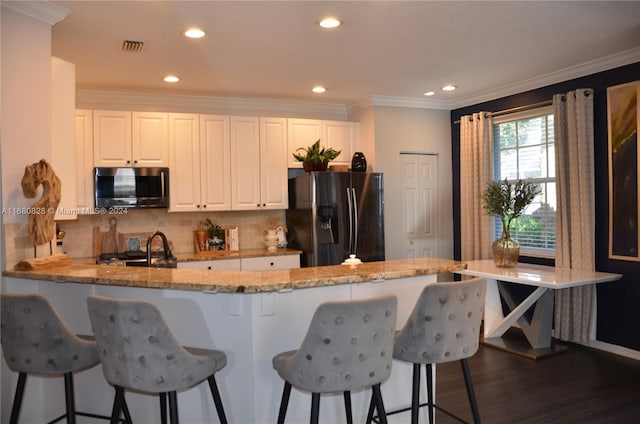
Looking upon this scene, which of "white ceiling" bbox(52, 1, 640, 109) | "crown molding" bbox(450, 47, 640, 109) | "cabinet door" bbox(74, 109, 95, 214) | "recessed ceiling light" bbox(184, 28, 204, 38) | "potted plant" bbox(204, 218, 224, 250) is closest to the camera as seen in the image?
"white ceiling" bbox(52, 1, 640, 109)

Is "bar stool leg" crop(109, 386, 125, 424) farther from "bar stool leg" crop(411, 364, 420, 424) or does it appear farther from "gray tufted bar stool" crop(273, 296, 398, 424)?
"bar stool leg" crop(411, 364, 420, 424)

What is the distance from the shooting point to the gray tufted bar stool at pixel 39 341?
2264 mm

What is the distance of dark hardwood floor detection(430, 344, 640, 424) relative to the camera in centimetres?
317

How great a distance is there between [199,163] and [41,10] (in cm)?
232

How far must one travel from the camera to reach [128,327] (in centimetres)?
195

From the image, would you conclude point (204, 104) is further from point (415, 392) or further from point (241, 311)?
point (415, 392)

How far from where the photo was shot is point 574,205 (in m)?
4.55

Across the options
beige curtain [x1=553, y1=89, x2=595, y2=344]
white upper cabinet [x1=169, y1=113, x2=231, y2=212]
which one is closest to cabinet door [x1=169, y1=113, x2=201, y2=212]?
white upper cabinet [x1=169, y1=113, x2=231, y2=212]

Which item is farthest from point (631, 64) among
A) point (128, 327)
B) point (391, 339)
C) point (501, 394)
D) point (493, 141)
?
point (128, 327)

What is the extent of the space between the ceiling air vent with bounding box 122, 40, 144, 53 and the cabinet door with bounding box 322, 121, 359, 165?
7.81 feet

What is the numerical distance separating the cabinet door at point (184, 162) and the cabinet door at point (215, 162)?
2.3 inches

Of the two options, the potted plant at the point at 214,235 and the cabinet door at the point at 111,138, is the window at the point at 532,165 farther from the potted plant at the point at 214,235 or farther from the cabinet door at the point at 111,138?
the cabinet door at the point at 111,138

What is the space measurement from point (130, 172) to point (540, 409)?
3929mm

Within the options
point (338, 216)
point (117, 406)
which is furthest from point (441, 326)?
point (338, 216)
